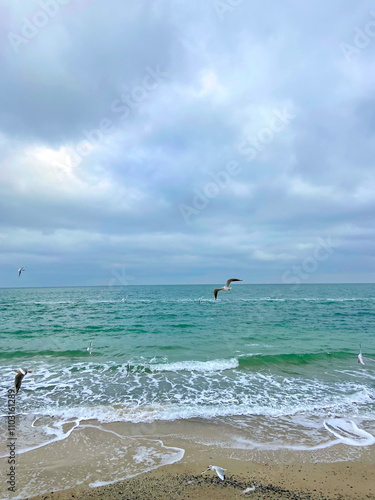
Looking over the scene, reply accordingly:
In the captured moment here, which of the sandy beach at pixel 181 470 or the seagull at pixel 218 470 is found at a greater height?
the seagull at pixel 218 470

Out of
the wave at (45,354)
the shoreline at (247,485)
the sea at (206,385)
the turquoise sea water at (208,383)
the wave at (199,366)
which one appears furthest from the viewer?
the wave at (45,354)

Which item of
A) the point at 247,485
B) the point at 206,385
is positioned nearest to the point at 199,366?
the point at 206,385

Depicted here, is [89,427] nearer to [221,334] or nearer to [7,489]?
[7,489]

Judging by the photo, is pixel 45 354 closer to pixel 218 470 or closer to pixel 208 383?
pixel 208 383

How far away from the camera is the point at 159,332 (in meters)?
28.8

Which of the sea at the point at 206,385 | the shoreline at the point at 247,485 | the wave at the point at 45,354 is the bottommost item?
the wave at the point at 45,354

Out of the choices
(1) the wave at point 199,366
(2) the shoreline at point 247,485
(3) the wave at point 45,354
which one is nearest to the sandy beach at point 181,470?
(2) the shoreline at point 247,485

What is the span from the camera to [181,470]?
7312 mm

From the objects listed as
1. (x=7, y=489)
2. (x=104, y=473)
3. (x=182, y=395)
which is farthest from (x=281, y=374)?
(x=7, y=489)

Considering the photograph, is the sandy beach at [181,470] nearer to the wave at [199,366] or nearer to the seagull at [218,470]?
the seagull at [218,470]

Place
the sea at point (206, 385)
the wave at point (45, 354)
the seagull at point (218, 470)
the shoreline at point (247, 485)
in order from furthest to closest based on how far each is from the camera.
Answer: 1. the wave at point (45, 354)
2. the sea at point (206, 385)
3. the seagull at point (218, 470)
4. the shoreline at point (247, 485)

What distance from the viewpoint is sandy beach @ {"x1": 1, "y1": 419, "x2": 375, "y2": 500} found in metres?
6.53

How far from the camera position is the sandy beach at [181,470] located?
21.4 feet

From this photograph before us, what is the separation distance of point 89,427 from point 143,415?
1.81 m
